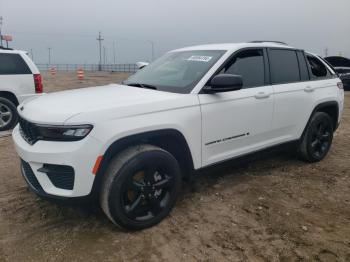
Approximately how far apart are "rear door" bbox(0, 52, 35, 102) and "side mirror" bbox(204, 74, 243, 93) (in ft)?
18.6

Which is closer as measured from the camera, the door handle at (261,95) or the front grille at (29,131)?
the front grille at (29,131)

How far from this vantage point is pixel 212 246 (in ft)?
10.0

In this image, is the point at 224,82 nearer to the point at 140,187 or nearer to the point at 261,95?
the point at 261,95

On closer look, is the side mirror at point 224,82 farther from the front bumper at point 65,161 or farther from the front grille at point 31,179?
the front grille at point 31,179

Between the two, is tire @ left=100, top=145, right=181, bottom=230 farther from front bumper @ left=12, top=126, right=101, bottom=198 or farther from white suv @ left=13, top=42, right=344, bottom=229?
front bumper @ left=12, top=126, right=101, bottom=198

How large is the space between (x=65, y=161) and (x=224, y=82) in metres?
1.68

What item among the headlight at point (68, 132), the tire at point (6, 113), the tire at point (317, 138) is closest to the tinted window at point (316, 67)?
the tire at point (317, 138)

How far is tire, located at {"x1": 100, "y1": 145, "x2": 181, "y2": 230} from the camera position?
302 centimetres

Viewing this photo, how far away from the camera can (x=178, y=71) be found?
405cm

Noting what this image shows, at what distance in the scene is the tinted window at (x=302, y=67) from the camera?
489 cm

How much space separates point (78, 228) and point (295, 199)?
241 cm

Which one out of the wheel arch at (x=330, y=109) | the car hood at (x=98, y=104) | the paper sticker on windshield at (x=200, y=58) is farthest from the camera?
the wheel arch at (x=330, y=109)

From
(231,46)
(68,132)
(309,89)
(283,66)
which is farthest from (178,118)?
(309,89)

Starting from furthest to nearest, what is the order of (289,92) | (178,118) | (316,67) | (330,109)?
(330,109)
(316,67)
(289,92)
(178,118)
